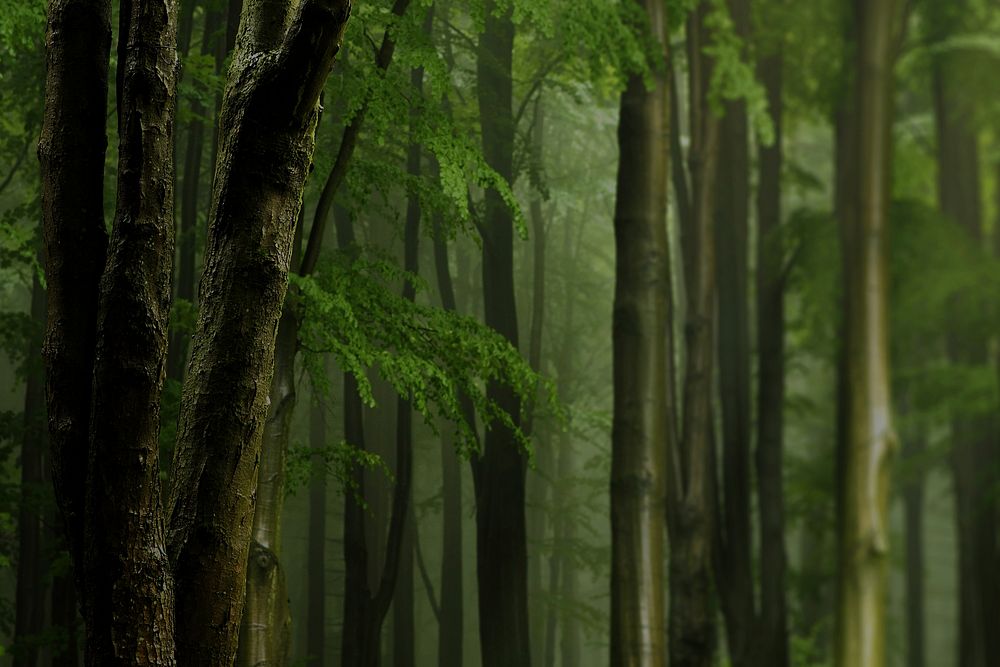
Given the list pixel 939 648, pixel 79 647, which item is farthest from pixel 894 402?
pixel 79 647

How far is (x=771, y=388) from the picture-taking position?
6379mm

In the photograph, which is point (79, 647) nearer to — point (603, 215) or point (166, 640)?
point (166, 640)

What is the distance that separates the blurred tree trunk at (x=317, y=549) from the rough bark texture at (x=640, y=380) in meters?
1.18

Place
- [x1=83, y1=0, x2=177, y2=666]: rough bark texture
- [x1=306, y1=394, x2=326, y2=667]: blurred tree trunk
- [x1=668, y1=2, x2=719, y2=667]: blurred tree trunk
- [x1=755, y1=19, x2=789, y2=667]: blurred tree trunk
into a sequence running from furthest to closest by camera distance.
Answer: [x1=755, y1=19, x2=789, y2=667]: blurred tree trunk
[x1=668, y1=2, x2=719, y2=667]: blurred tree trunk
[x1=306, y1=394, x2=326, y2=667]: blurred tree trunk
[x1=83, y1=0, x2=177, y2=666]: rough bark texture

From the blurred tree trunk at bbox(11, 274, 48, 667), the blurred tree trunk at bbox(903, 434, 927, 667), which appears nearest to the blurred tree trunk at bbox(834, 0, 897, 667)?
the blurred tree trunk at bbox(11, 274, 48, 667)

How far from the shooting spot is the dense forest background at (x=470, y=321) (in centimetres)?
201

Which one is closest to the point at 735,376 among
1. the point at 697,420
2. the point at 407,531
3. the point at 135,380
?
the point at 697,420

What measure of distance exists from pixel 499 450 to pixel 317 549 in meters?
0.86

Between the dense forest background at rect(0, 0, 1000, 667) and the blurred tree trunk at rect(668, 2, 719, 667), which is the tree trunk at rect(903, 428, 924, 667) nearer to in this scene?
the dense forest background at rect(0, 0, 1000, 667)

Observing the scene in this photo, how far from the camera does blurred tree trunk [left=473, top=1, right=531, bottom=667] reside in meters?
3.94

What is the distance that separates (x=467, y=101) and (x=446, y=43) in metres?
0.25

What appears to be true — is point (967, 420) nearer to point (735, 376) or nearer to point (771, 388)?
point (771, 388)

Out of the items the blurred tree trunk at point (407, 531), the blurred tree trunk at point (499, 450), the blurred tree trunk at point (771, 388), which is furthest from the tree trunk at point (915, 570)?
the blurred tree trunk at point (407, 531)

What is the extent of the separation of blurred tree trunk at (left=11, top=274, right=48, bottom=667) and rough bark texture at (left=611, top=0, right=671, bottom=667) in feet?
6.81
